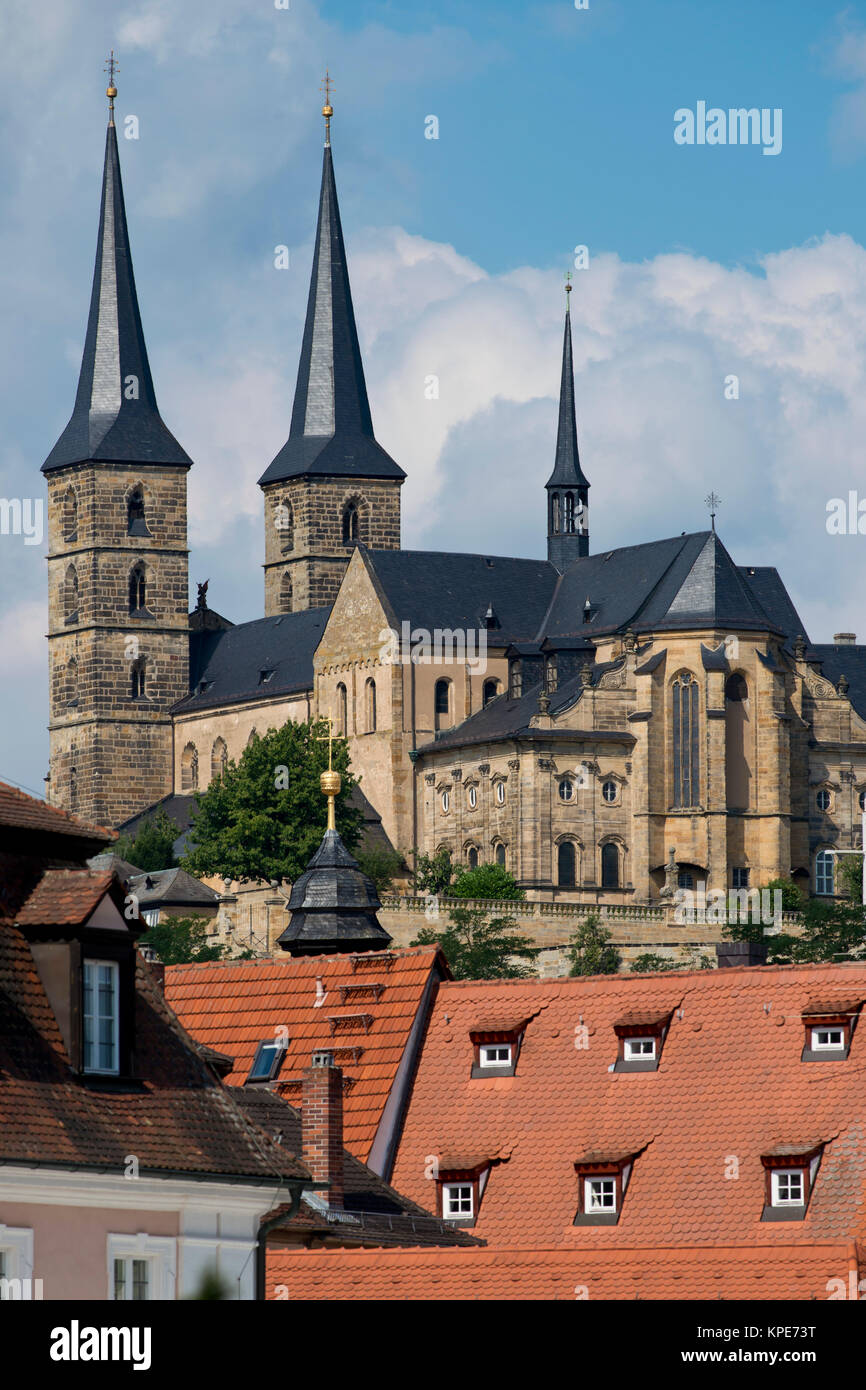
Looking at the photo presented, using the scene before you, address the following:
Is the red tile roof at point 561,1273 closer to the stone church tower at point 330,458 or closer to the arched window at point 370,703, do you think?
the arched window at point 370,703

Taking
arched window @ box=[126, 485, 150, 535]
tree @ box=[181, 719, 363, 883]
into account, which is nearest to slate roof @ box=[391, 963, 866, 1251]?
tree @ box=[181, 719, 363, 883]

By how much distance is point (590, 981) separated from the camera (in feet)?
123

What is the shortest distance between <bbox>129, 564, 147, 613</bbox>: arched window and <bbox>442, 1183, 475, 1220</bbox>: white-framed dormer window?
119 meters

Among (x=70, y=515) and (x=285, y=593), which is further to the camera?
(x=285, y=593)

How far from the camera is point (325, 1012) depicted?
37719 millimetres

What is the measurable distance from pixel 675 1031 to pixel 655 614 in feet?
310

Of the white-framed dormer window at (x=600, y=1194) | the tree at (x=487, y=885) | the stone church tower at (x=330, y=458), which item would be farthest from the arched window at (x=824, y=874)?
the white-framed dormer window at (x=600, y=1194)

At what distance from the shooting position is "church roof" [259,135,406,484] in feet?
506

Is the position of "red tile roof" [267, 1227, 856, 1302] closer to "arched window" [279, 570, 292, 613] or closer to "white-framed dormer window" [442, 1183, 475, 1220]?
"white-framed dormer window" [442, 1183, 475, 1220]

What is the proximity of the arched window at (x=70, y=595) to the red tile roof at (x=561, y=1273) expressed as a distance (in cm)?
12770

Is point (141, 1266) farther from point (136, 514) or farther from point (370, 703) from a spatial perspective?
point (136, 514)

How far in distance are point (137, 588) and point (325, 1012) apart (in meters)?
117

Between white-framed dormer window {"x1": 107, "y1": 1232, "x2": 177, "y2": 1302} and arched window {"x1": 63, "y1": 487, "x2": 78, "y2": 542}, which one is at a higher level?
arched window {"x1": 63, "y1": 487, "x2": 78, "y2": 542}

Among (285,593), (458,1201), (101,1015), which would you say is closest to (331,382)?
(285,593)
